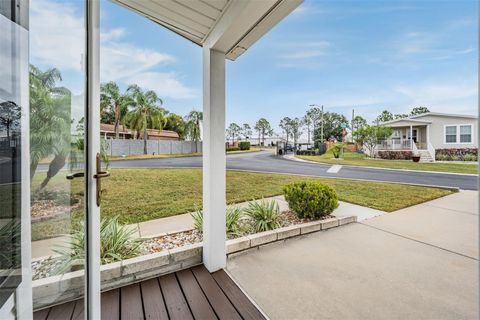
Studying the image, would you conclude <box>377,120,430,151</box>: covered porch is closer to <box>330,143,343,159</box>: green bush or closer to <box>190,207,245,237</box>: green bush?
<box>330,143,343,159</box>: green bush

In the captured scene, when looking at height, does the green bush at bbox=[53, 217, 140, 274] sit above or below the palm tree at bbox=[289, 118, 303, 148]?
below

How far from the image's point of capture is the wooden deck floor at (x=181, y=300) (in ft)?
4.42

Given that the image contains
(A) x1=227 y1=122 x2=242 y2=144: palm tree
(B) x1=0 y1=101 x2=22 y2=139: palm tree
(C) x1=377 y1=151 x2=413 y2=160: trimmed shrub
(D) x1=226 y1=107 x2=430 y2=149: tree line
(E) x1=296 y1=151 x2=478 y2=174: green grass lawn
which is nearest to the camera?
(B) x1=0 y1=101 x2=22 y2=139: palm tree

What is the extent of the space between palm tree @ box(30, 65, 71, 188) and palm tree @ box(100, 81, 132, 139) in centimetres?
379

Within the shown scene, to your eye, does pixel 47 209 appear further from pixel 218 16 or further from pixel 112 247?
pixel 218 16

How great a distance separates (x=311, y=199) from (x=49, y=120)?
2.48m

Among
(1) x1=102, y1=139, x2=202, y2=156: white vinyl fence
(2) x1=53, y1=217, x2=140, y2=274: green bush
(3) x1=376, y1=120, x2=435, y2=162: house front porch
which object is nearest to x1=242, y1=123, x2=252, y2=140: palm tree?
(1) x1=102, y1=139, x2=202, y2=156: white vinyl fence

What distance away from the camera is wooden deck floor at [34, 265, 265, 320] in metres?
1.35

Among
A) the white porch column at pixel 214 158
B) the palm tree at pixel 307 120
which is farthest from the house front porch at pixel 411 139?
the white porch column at pixel 214 158

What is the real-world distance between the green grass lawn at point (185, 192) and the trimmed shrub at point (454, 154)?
784 mm

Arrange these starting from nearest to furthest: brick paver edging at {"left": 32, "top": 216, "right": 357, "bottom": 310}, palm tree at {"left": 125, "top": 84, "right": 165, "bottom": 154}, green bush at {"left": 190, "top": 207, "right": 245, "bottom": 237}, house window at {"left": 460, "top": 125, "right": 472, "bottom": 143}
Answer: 1. brick paver edging at {"left": 32, "top": 216, "right": 357, "bottom": 310}
2. green bush at {"left": 190, "top": 207, "right": 245, "bottom": 237}
3. house window at {"left": 460, "top": 125, "right": 472, "bottom": 143}
4. palm tree at {"left": 125, "top": 84, "right": 165, "bottom": 154}

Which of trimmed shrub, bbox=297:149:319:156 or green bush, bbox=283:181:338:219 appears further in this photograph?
trimmed shrub, bbox=297:149:319:156

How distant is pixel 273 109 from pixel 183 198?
4.55 metres

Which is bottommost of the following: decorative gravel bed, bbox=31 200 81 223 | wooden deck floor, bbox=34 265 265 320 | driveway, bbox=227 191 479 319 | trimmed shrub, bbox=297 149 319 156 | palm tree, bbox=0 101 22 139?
wooden deck floor, bbox=34 265 265 320
